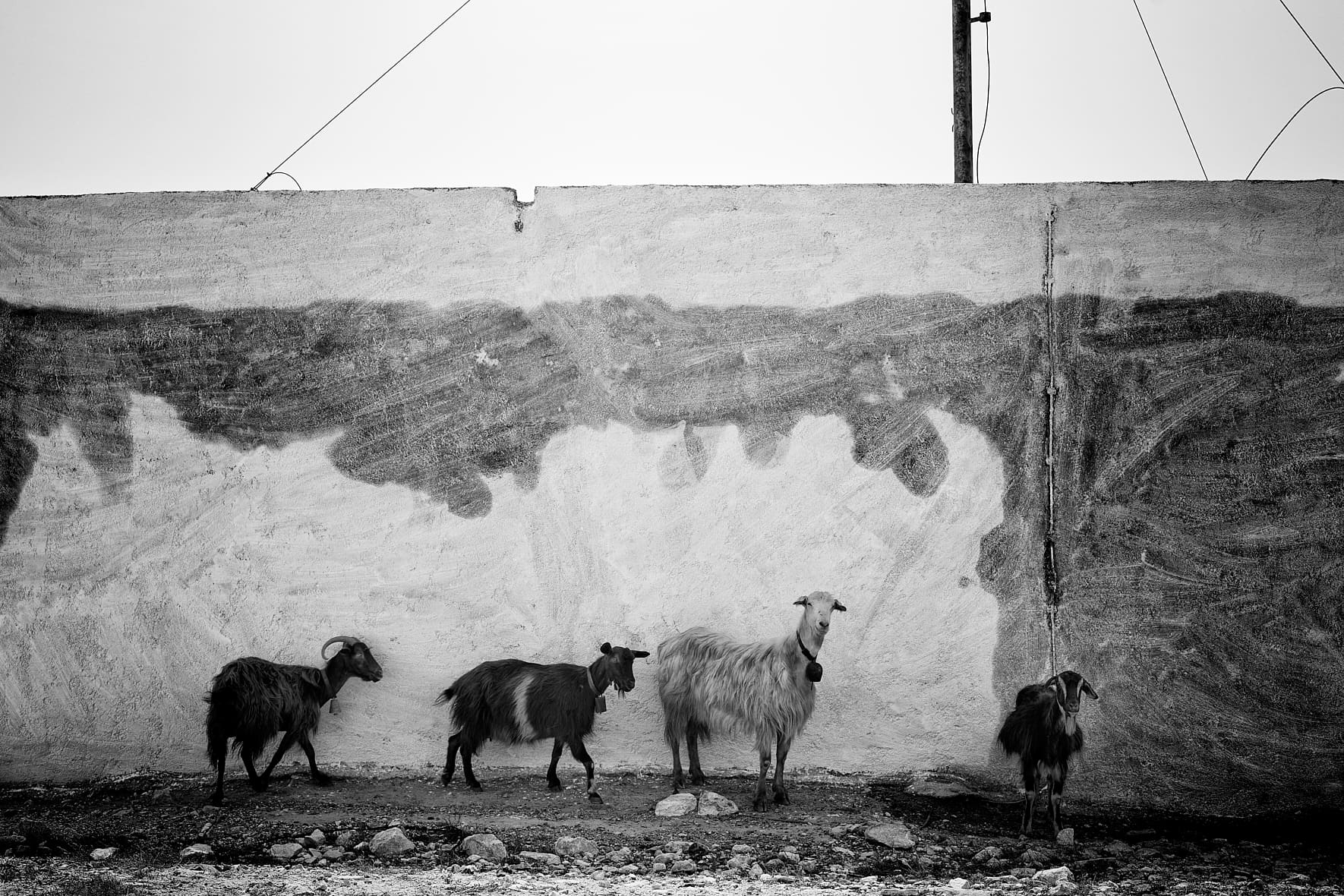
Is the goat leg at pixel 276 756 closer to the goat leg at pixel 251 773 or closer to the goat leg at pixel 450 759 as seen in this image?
the goat leg at pixel 251 773

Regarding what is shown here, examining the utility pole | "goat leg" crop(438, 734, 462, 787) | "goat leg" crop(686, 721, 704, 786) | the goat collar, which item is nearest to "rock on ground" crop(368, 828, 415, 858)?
"goat leg" crop(438, 734, 462, 787)

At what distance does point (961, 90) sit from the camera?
297 inches

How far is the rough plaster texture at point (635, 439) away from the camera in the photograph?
243 inches

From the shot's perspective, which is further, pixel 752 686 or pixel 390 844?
pixel 752 686

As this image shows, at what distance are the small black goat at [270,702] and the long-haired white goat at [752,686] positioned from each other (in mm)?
1661

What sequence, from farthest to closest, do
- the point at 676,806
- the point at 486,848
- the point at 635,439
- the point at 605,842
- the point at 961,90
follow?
the point at 961,90 → the point at 635,439 → the point at 676,806 → the point at 605,842 → the point at 486,848

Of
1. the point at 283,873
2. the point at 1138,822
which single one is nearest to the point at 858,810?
the point at 1138,822

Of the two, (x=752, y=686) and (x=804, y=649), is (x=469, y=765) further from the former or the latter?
(x=804, y=649)

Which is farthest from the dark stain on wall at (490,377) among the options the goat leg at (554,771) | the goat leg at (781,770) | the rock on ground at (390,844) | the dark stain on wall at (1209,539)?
the rock on ground at (390,844)

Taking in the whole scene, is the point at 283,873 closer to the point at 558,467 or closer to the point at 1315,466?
the point at 558,467

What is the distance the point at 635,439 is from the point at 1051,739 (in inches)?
106

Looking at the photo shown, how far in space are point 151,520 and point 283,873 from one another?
2.36m

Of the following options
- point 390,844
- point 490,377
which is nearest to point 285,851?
point 390,844

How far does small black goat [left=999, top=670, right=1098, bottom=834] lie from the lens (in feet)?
17.9
